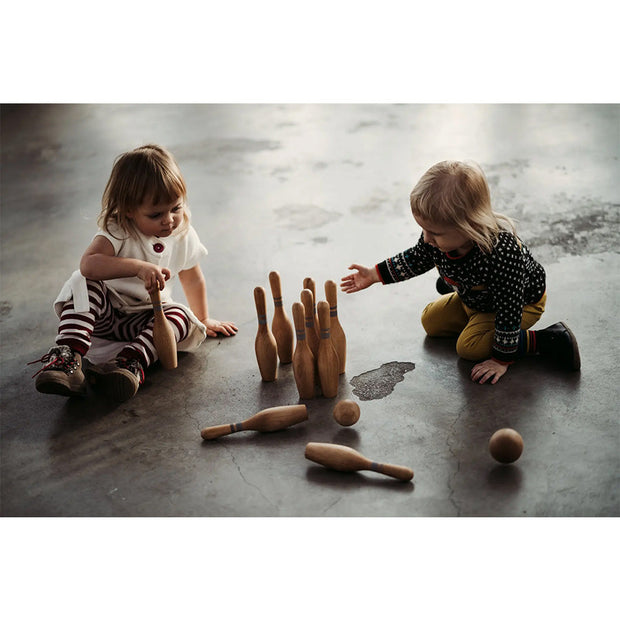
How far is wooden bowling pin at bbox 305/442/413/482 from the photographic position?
174cm

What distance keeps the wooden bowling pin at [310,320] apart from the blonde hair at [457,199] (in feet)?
1.11

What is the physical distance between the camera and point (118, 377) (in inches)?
80.7

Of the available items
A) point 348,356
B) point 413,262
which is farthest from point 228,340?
point 413,262

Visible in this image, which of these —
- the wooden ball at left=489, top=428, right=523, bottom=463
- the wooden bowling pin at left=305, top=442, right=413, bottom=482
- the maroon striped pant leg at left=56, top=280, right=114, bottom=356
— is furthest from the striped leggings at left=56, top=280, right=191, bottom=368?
the wooden ball at left=489, top=428, right=523, bottom=463

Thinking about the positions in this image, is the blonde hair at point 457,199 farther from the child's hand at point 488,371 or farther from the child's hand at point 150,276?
the child's hand at point 150,276

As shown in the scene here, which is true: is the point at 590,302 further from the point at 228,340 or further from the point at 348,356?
the point at 228,340

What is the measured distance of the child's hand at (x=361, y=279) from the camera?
2268 millimetres

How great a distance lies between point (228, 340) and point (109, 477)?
66 cm

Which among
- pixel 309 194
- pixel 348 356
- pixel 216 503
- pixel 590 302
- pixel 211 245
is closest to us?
pixel 216 503

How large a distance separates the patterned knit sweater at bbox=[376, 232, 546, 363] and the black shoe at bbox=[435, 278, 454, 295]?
0.63ft

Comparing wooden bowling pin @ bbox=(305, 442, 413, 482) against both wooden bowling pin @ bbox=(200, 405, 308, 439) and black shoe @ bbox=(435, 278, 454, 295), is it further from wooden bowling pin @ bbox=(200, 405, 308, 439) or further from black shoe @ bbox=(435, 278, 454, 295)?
black shoe @ bbox=(435, 278, 454, 295)

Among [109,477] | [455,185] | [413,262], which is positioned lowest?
[109,477]

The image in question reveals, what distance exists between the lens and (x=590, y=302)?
241cm

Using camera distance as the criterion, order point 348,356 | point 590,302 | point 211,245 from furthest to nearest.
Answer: point 211,245 → point 590,302 → point 348,356
